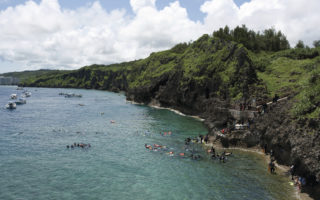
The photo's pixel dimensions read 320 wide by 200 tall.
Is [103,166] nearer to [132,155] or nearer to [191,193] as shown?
[132,155]

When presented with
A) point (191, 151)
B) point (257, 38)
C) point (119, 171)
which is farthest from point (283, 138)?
point (257, 38)

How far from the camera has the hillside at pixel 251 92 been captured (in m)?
34.3

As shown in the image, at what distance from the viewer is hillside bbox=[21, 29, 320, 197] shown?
34312 millimetres

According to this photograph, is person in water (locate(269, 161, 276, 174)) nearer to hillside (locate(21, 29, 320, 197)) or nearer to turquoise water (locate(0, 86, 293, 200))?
turquoise water (locate(0, 86, 293, 200))

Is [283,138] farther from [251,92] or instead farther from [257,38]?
[257,38]

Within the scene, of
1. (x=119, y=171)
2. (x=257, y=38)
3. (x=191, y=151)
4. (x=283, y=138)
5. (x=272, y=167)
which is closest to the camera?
(x=272, y=167)

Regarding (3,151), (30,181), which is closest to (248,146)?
(30,181)

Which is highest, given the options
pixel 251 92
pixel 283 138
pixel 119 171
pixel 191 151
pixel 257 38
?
pixel 257 38

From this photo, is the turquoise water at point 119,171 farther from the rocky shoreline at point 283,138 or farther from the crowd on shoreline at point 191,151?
the rocky shoreline at point 283,138

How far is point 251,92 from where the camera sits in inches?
2562

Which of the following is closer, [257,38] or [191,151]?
[191,151]

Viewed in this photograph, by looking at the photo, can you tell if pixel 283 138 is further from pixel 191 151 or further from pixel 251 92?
pixel 251 92

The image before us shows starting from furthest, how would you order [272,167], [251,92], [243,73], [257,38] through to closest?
[257,38], [243,73], [251,92], [272,167]

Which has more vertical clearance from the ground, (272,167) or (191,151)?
(272,167)
